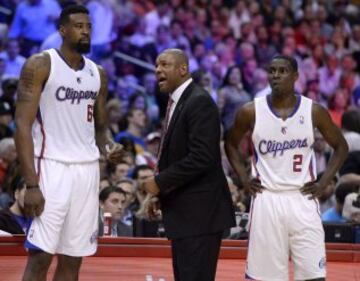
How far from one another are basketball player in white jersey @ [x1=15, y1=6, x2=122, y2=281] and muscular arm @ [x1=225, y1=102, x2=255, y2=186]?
3.27ft

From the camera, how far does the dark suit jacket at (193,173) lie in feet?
23.4

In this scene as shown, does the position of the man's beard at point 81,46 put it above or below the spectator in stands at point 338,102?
above

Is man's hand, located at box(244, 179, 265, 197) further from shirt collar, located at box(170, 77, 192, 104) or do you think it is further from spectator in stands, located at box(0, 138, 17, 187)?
spectator in stands, located at box(0, 138, 17, 187)

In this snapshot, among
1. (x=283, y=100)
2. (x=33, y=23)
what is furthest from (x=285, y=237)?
(x=33, y=23)

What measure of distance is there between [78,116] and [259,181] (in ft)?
4.17

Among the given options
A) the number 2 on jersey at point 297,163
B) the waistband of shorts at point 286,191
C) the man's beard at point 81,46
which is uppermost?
the man's beard at point 81,46

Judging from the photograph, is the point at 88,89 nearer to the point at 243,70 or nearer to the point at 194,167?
the point at 194,167

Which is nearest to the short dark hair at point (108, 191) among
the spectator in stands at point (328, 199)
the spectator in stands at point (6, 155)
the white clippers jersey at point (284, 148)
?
the spectator in stands at point (6, 155)

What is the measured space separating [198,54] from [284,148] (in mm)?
10040

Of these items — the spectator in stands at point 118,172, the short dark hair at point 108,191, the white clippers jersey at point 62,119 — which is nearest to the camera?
the white clippers jersey at point 62,119

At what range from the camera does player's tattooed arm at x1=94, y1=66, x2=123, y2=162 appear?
7602mm

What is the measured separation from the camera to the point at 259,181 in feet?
25.5

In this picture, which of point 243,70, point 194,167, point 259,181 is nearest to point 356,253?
point 259,181

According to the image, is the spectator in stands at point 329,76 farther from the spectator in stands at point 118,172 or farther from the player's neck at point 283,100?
the player's neck at point 283,100
